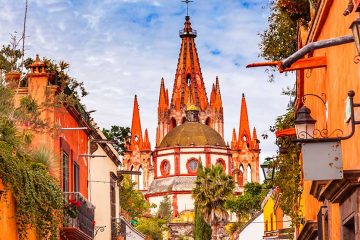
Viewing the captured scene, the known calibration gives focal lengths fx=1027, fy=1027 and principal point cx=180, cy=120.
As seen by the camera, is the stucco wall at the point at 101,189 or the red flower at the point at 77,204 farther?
the stucco wall at the point at 101,189

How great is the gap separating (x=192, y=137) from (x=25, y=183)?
102416mm

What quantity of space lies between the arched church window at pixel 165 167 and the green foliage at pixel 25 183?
331ft

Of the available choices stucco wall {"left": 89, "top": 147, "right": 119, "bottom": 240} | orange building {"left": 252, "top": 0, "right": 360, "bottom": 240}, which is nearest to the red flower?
stucco wall {"left": 89, "top": 147, "right": 119, "bottom": 240}

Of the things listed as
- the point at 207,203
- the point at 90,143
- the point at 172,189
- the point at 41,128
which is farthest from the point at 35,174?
the point at 172,189

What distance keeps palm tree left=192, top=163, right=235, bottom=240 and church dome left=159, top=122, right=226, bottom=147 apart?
4802 centimetres

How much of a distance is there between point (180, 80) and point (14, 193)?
116 m

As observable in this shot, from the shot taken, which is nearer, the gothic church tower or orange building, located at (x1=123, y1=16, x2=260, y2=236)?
orange building, located at (x1=123, y1=16, x2=260, y2=236)

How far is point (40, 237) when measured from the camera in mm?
18656

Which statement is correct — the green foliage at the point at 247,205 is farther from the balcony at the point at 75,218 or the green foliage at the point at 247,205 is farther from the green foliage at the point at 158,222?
the balcony at the point at 75,218

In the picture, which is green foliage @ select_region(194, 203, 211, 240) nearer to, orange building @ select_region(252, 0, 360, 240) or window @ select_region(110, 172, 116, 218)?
window @ select_region(110, 172, 116, 218)

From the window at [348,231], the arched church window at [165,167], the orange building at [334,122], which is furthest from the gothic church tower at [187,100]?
the window at [348,231]

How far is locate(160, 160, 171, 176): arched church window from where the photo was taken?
397ft

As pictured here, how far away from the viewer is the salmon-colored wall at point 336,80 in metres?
12.4

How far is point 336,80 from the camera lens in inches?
548
